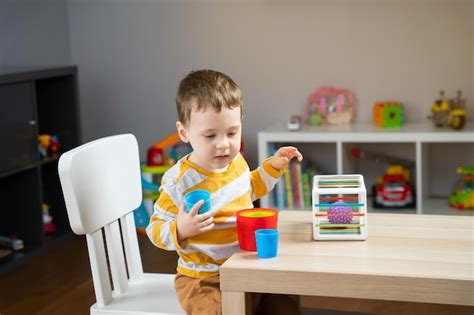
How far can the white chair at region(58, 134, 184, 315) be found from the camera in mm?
1640

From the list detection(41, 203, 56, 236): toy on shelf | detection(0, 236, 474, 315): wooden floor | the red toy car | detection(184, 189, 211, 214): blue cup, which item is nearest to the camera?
detection(184, 189, 211, 214): blue cup

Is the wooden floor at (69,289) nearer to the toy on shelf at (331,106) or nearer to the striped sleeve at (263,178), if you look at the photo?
the striped sleeve at (263,178)

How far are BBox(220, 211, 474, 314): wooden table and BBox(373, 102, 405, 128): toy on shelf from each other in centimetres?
221

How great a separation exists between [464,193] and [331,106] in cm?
81

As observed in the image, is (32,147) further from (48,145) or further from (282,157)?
(282,157)

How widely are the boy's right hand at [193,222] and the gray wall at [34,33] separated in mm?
2555

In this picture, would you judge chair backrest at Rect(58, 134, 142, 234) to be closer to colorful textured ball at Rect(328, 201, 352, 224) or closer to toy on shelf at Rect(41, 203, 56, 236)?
colorful textured ball at Rect(328, 201, 352, 224)

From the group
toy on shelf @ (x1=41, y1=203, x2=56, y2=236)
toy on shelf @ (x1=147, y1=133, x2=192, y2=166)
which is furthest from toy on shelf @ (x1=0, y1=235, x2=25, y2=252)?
toy on shelf @ (x1=147, y1=133, x2=192, y2=166)

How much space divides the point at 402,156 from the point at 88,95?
1851 mm

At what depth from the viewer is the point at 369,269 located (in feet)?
4.18

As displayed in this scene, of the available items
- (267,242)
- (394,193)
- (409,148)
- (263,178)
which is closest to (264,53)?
(409,148)

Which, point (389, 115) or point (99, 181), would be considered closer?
point (99, 181)

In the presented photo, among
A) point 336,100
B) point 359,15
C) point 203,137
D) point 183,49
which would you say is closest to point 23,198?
point 183,49

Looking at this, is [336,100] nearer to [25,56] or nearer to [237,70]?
[237,70]
